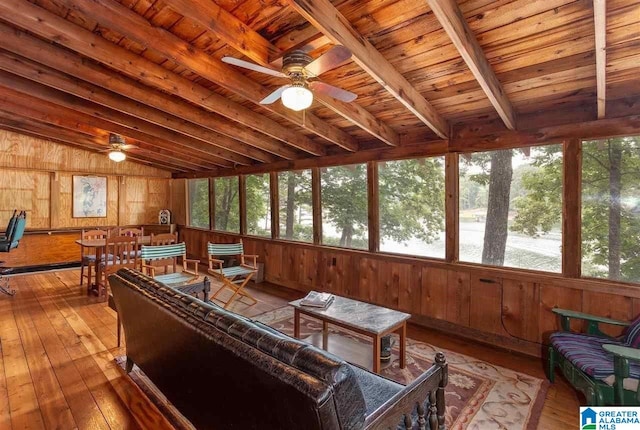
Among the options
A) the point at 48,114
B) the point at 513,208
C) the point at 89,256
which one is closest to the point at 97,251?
the point at 89,256

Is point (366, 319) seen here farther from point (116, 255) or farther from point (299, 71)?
point (116, 255)

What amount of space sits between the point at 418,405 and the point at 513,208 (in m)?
2.56

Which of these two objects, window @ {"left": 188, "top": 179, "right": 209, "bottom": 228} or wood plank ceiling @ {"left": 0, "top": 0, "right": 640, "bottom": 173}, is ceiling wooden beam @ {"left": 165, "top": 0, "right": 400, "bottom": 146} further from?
window @ {"left": 188, "top": 179, "right": 209, "bottom": 228}

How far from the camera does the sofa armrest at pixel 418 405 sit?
1.18 meters

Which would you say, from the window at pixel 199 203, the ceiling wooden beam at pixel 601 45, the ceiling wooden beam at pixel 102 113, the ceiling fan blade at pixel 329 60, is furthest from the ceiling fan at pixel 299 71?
the window at pixel 199 203

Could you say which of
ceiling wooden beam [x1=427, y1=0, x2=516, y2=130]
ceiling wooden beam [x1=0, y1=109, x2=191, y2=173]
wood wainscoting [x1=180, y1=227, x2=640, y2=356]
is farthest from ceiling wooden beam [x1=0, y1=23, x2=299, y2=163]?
ceiling wooden beam [x1=427, y1=0, x2=516, y2=130]

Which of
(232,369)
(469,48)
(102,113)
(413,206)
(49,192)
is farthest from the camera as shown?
(49,192)

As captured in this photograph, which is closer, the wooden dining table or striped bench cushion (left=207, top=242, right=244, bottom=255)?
the wooden dining table

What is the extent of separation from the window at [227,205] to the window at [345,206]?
2.39m

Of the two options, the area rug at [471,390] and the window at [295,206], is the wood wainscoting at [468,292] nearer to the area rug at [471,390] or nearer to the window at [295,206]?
the window at [295,206]

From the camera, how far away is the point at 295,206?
547 cm

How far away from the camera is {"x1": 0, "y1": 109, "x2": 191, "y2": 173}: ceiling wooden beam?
5.44 meters

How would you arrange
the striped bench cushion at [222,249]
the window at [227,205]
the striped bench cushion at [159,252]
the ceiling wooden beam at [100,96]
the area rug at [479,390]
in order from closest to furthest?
the area rug at [479,390], the ceiling wooden beam at [100,96], the striped bench cushion at [159,252], the striped bench cushion at [222,249], the window at [227,205]

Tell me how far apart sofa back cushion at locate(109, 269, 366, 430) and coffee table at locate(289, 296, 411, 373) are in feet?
3.82
